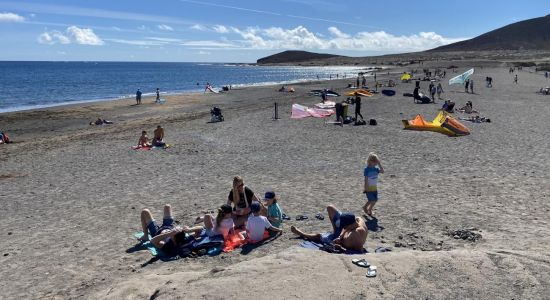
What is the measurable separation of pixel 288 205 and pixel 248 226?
2.69m

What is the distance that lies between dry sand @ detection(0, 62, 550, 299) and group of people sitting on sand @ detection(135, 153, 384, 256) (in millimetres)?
373

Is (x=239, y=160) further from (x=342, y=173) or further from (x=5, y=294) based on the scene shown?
(x=5, y=294)

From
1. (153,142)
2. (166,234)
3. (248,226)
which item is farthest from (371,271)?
(153,142)

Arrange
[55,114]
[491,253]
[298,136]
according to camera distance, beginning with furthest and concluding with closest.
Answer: [55,114], [298,136], [491,253]

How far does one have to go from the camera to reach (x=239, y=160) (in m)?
17.2

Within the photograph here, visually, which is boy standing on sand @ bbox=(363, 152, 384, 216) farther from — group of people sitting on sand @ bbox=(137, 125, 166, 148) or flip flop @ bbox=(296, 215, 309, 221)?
group of people sitting on sand @ bbox=(137, 125, 166, 148)

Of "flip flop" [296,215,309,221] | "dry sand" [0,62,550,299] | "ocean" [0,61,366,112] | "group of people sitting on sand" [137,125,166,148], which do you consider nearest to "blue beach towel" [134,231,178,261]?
"dry sand" [0,62,550,299]

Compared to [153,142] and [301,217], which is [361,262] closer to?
[301,217]

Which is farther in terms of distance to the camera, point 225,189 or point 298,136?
point 298,136

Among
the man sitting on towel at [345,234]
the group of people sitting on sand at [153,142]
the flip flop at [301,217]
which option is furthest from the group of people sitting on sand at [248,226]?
the group of people sitting on sand at [153,142]

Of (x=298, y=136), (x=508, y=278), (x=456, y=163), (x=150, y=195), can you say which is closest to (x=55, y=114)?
(x=298, y=136)

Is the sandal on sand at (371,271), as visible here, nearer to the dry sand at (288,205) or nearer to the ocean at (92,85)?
the dry sand at (288,205)

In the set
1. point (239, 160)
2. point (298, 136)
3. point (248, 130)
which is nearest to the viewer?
point (239, 160)

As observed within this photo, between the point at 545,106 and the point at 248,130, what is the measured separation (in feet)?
67.6
